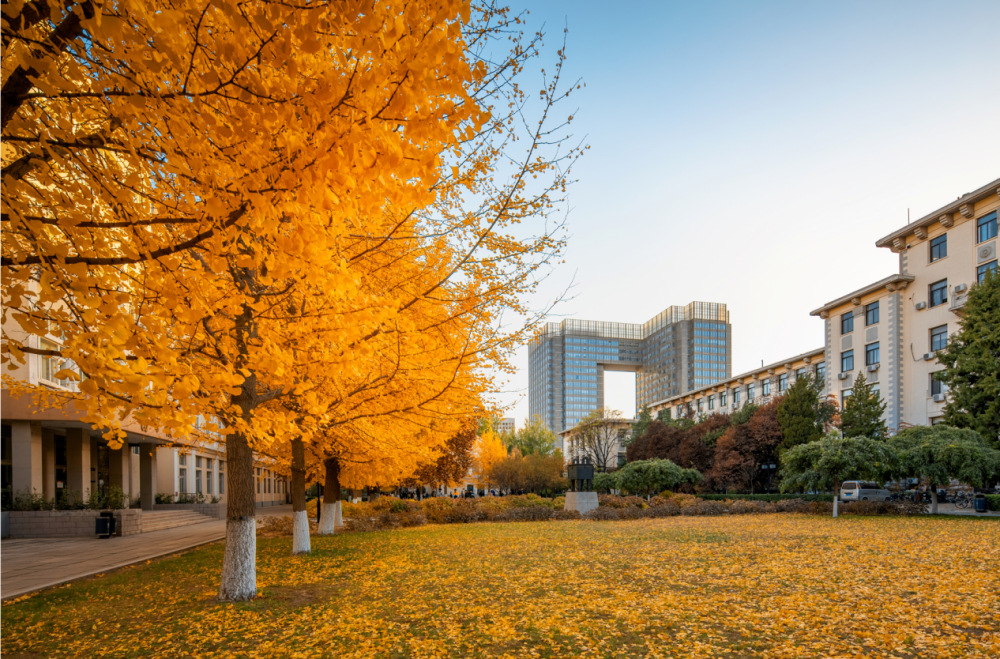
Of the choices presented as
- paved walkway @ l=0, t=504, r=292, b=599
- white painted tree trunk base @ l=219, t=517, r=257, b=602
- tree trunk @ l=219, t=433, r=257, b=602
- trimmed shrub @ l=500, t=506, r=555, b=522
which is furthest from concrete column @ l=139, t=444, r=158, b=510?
white painted tree trunk base @ l=219, t=517, r=257, b=602

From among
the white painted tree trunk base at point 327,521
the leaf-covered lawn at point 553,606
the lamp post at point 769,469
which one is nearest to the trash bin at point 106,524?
the white painted tree trunk base at point 327,521

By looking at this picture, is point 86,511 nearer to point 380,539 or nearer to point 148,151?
point 380,539

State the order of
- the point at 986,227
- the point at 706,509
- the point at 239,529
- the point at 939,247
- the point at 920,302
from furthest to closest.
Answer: the point at 920,302
the point at 939,247
the point at 986,227
the point at 706,509
the point at 239,529

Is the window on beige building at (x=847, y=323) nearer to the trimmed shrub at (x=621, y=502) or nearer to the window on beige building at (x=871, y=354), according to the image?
the window on beige building at (x=871, y=354)

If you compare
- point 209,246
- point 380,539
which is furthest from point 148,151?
point 380,539

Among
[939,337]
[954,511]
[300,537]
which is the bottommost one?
[954,511]

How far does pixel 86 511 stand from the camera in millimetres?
24484

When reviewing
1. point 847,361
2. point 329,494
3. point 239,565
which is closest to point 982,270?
point 847,361

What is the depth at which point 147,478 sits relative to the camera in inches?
1371

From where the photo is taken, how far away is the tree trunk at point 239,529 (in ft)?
31.3

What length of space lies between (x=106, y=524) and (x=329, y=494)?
860 centimetres

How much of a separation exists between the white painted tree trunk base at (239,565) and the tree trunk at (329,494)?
11497mm

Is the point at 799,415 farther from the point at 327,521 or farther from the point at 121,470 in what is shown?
the point at 121,470

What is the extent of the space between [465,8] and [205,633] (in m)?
7.58
